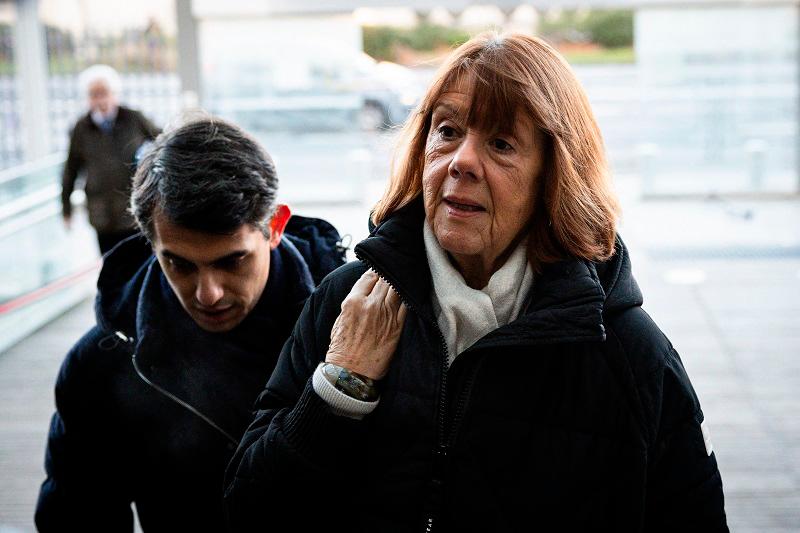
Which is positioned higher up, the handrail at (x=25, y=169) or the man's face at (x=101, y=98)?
the man's face at (x=101, y=98)

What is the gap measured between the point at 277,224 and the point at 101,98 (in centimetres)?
566

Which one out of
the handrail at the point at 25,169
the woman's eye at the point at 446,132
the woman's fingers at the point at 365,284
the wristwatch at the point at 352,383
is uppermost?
the woman's eye at the point at 446,132

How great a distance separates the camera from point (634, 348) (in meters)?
1.62

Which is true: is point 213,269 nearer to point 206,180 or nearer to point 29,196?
point 206,180

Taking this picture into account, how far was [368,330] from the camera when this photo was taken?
1.67 m

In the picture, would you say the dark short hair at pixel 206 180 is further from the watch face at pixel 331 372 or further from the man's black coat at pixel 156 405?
the watch face at pixel 331 372

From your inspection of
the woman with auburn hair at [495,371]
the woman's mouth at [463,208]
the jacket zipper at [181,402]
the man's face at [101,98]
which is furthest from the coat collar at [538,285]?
the man's face at [101,98]

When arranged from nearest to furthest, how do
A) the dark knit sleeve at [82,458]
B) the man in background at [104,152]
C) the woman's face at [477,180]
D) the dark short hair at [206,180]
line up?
the woman's face at [477,180] → the dark short hair at [206,180] → the dark knit sleeve at [82,458] → the man in background at [104,152]

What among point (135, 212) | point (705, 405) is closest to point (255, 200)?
point (135, 212)

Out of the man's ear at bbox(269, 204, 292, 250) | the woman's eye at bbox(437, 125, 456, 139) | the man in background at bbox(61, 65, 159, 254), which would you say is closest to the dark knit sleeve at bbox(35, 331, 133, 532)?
the man's ear at bbox(269, 204, 292, 250)

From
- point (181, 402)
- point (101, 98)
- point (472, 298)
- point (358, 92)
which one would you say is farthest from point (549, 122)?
point (358, 92)

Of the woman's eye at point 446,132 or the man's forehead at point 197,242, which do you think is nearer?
the woman's eye at point 446,132

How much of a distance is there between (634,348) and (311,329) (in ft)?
1.85

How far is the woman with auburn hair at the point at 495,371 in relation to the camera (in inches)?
62.7
